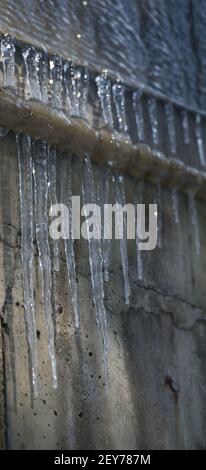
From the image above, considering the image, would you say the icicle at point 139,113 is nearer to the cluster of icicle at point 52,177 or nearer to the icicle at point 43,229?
the cluster of icicle at point 52,177

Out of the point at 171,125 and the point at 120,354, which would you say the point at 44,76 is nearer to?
the point at 171,125

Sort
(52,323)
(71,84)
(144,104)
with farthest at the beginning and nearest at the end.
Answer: (144,104) → (71,84) → (52,323)

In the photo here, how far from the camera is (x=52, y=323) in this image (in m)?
4.39

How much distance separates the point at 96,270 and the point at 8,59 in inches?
37.6

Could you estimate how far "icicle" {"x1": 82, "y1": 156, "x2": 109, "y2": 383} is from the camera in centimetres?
459

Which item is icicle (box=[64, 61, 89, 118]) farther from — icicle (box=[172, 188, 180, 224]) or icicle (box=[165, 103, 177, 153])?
icicle (box=[172, 188, 180, 224])

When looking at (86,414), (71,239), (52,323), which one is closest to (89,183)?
(71,239)

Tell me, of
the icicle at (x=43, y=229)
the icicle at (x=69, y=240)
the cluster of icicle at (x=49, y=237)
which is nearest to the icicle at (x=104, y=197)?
the cluster of icicle at (x=49, y=237)

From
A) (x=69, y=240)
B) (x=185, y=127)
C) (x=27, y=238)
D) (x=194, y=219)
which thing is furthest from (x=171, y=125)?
(x=27, y=238)

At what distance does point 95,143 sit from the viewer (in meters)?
4.78

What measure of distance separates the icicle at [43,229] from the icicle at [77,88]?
0.85ft

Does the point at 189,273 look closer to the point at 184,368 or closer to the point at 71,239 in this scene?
the point at 184,368

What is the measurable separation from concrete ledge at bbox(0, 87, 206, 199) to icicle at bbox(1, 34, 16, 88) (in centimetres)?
7
